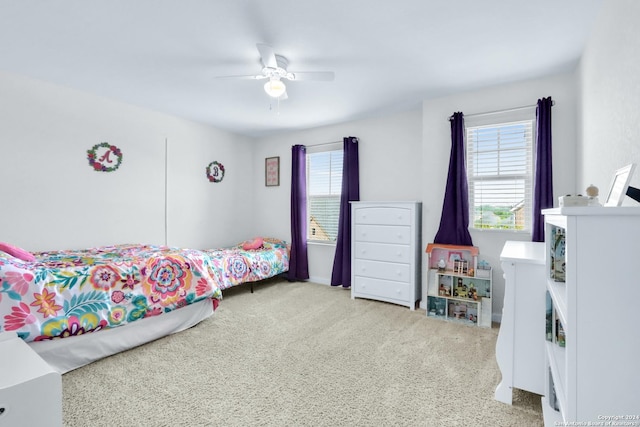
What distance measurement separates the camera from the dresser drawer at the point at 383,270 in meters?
3.47

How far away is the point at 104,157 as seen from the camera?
11.2 ft

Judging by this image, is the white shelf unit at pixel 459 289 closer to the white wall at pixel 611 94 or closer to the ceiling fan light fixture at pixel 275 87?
the white wall at pixel 611 94

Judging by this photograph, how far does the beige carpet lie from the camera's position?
1.66 metres

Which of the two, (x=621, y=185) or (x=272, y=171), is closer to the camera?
(x=621, y=185)

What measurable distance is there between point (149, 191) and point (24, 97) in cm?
142

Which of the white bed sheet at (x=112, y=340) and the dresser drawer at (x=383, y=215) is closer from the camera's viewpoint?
the white bed sheet at (x=112, y=340)

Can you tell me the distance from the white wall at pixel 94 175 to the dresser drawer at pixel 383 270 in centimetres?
231

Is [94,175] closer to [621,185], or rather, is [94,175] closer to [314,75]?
[314,75]

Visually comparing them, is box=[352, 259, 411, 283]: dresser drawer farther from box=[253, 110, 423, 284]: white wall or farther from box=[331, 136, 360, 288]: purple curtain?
box=[253, 110, 423, 284]: white wall

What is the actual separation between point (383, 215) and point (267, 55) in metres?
2.15

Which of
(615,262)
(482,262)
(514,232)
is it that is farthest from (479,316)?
(615,262)

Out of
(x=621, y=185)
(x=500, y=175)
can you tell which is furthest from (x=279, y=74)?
(x=500, y=175)

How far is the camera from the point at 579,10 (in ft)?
6.20

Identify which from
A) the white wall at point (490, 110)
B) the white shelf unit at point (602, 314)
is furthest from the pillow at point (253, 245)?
the white shelf unit at point (602, 314)
